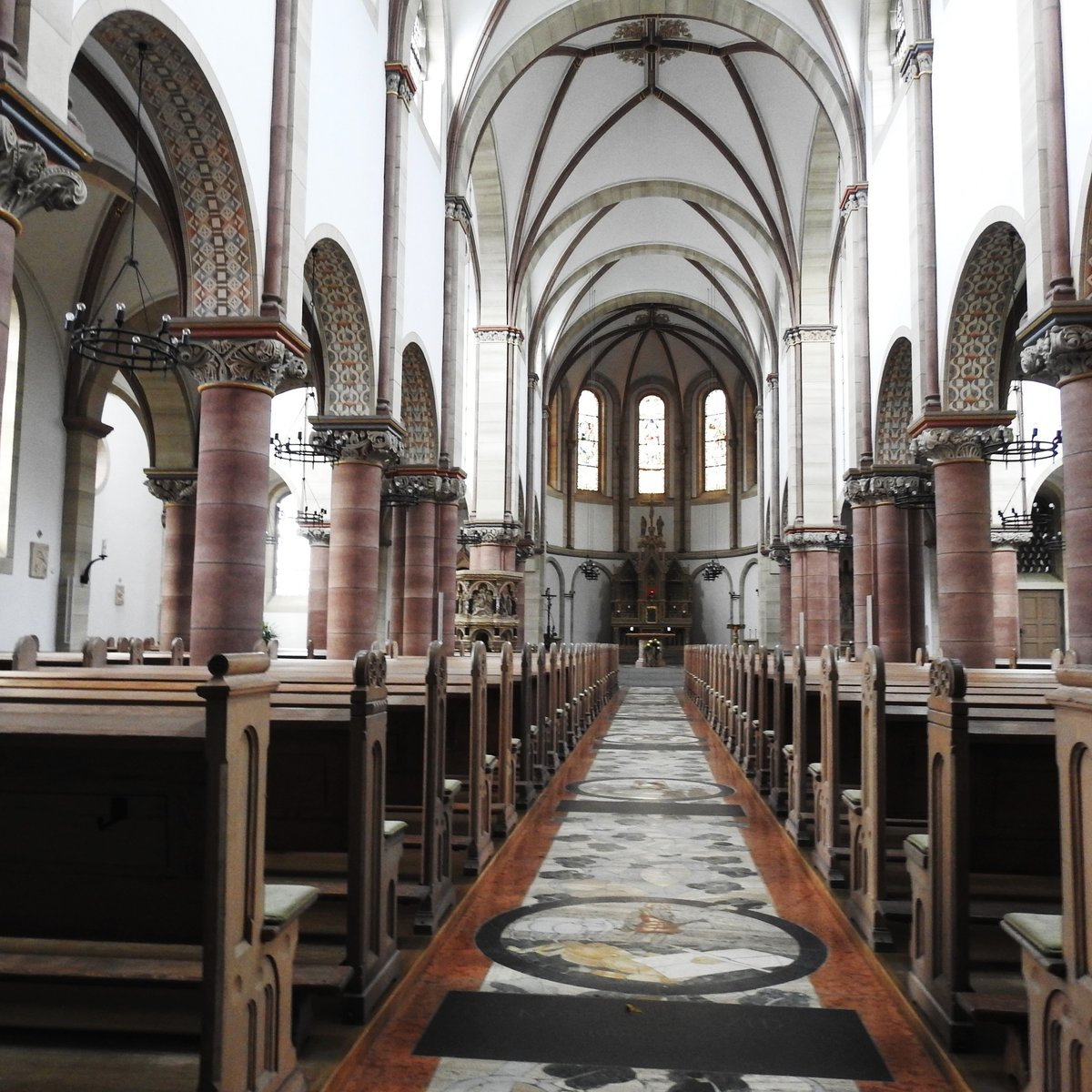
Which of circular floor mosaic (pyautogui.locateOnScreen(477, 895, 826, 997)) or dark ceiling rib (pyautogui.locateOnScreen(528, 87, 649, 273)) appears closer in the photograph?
circular floor mosaic (pyautogui.locateOnScreen(477, 895, 826, 997))

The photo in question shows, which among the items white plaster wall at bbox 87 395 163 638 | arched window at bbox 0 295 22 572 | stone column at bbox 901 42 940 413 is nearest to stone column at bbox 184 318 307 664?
arched window at bbox 0 295 22 572

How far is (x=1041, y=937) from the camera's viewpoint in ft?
9.18

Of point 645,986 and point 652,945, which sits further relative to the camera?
point 652,945

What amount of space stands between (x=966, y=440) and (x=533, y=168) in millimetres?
13179

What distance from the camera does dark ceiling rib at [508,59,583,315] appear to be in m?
20.9

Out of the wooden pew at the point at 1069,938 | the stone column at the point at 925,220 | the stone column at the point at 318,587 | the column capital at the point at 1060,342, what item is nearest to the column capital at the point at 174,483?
the stone column at the point at 318,587

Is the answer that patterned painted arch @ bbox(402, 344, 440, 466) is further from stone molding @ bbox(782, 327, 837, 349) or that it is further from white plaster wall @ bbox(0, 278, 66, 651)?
stone molding @ bbox(782, 327, 837, 349)

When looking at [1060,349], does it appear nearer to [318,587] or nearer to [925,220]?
[925,220]

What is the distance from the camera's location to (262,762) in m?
2.88

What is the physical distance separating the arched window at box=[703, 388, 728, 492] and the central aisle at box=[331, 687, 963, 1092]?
33.3 metres

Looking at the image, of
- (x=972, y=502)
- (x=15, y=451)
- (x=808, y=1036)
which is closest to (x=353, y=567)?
(x=15, y=451)

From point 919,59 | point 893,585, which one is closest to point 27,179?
point 919,59

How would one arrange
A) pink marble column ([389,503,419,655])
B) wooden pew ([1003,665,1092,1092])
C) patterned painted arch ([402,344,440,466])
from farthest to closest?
1. pink marble column ([389,503,419,655])
2. patterned painted arch ([402,344,440,466])
3. wooden pew ([1003,665,1092,1092])

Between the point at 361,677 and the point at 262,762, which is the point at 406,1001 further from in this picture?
the point at 262,762
